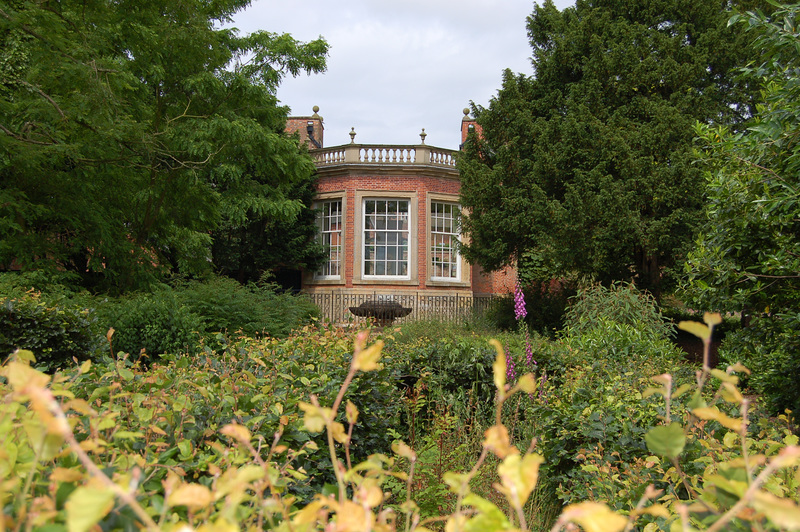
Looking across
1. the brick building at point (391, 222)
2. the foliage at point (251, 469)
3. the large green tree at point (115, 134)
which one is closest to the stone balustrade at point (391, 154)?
the brick building at point (391, 222)

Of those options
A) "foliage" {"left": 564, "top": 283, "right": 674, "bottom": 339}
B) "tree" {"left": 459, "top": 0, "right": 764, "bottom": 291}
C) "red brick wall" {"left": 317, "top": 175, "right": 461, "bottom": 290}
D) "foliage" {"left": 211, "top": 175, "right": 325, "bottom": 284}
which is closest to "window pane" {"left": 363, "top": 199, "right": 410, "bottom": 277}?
"red brick wall" {"left": 317, "top": 175, "right": 461, "bottom": 290}

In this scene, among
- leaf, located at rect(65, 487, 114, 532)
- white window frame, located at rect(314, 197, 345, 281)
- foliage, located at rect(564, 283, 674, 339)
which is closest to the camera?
leaf, located at rect(65, 487, 114, 532)

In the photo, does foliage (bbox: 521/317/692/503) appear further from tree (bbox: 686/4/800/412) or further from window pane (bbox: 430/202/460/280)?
window pane (bbox: 430/202/460/280)

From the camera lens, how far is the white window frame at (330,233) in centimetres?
1881

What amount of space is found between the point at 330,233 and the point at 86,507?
18.8m

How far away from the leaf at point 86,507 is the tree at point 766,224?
10.8 feet

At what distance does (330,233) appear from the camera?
19.2 m

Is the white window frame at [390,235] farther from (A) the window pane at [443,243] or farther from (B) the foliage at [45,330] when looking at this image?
(B) the foliage at [45,330]

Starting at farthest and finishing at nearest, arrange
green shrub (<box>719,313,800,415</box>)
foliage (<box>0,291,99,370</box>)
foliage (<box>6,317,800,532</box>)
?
foliage (<box>0,291,99,370</box>)
green shrub (<box>719,313,800,415</box>)
foliage (<box>6,317,800,532</box>)

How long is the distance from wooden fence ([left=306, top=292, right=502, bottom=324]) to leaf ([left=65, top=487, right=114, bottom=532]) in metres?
14.8

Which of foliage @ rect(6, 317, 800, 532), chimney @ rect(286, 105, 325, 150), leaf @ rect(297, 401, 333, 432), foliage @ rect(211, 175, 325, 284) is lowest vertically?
foliage @ rect(6, 317, 800, 532)

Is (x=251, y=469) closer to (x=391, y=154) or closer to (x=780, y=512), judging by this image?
(x=780, y=512)

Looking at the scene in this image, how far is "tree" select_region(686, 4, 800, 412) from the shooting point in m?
3.04

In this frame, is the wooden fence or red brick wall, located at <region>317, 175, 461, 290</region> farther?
red brick wall, located at <region>317, 175, 461, 290</region>
